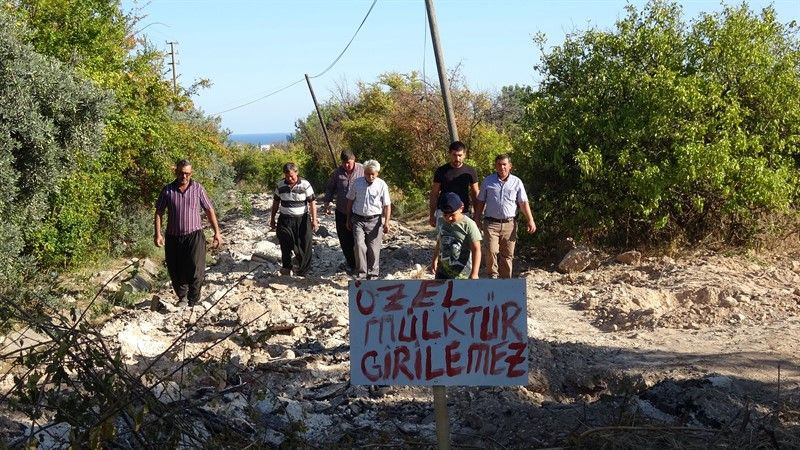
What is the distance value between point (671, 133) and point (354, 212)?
4.55 meters

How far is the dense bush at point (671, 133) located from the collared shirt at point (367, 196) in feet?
10.3

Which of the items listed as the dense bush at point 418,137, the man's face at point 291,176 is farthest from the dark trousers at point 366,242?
the dense bush at point 418,137

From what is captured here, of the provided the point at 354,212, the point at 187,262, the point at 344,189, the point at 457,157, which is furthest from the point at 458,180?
the point at 187,262

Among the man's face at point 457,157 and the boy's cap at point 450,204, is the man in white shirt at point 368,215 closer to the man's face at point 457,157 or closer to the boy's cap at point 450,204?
the man's face at point 457,157

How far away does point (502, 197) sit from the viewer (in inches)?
367

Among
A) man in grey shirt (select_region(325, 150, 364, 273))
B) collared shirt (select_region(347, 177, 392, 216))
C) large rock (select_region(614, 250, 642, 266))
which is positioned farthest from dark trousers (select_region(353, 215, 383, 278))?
large rock (select_region(614, 250, 642, 266))

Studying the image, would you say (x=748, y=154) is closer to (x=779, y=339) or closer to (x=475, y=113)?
(x=779, y=339)

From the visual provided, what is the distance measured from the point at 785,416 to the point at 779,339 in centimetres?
297

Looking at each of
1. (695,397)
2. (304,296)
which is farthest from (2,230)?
(695,397)

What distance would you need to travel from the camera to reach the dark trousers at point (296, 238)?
10.7 metres

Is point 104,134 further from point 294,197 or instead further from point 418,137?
point 418,137

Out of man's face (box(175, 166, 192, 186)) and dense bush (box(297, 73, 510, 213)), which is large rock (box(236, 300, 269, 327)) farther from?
dense bush (box(297, 73, 510, 213))

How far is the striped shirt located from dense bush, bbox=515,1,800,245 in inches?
142

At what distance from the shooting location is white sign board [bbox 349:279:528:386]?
4.27m
